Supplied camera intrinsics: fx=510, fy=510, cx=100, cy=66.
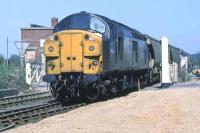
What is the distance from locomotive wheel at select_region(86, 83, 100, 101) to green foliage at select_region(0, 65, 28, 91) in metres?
12.6

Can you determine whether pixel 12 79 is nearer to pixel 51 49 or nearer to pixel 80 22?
pixel 80 22

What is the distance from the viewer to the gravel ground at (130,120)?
12.2 metres

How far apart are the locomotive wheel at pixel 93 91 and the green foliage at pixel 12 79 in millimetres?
12590

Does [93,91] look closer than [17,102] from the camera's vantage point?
Yes

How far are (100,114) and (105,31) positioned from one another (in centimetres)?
587

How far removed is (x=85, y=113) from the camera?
15758 mm

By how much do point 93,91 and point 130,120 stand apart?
6472mm

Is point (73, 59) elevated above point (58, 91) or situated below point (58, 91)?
above

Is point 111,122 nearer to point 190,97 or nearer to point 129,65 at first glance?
point 190,97

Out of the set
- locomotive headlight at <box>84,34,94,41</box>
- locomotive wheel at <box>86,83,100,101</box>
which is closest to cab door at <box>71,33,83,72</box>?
locomotive headlight at <box>84,34,94,41</box>

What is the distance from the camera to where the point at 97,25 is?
20234 mm

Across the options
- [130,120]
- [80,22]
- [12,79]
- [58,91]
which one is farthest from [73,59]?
[12,79]

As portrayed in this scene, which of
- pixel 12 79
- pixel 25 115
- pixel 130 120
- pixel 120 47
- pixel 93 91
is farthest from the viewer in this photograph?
pixel 12 79

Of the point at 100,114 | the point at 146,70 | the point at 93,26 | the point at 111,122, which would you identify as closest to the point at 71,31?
the point at 93,26
